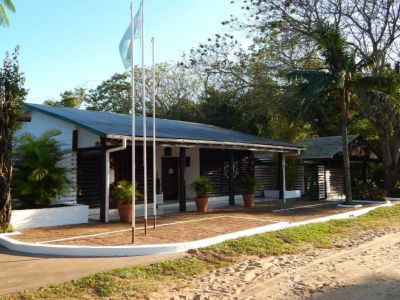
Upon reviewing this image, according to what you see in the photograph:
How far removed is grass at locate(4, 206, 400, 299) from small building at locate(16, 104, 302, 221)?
4.31 metres

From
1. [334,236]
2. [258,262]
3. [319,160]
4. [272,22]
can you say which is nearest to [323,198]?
[319,160]

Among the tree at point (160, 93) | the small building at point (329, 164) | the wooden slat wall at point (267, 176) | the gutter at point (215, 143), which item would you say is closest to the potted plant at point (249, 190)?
the gutter at point (215, 143)

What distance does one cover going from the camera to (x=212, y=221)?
12.2 m

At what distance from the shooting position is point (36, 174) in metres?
11.5

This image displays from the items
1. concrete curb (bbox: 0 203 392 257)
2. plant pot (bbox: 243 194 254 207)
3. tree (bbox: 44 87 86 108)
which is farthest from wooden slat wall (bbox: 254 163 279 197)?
tree (bbox: 44 87 86 108)

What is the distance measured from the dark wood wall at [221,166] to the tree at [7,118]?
27.5ft

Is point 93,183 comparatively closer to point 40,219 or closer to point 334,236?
point 40,219

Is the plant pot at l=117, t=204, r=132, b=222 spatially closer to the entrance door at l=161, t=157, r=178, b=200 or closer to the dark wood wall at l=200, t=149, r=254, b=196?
the entrance door at l=161, t=157, r=178, b=200

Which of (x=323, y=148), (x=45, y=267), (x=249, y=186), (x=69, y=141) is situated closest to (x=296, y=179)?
(x=323, y=148)

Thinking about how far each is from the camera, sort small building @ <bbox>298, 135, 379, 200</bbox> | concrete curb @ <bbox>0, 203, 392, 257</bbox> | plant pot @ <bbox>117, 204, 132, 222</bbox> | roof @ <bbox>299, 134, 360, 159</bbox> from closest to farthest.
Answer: concrete curb @ <bbox>0, 203, 392, 257</bbox>
plant pot @ <bbox>117, 204, 132, 222</bbox>
roof @ <bbox>299, 134, 360, 159</bbox>
small building @ <bbox>298, 135, 379, 200</bbox>

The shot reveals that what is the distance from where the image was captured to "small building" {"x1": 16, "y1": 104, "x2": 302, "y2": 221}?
489 inches

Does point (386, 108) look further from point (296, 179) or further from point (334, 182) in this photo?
point (296, 179)

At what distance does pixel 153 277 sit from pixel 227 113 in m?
27.4

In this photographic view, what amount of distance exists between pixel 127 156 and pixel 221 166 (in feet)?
16.0
